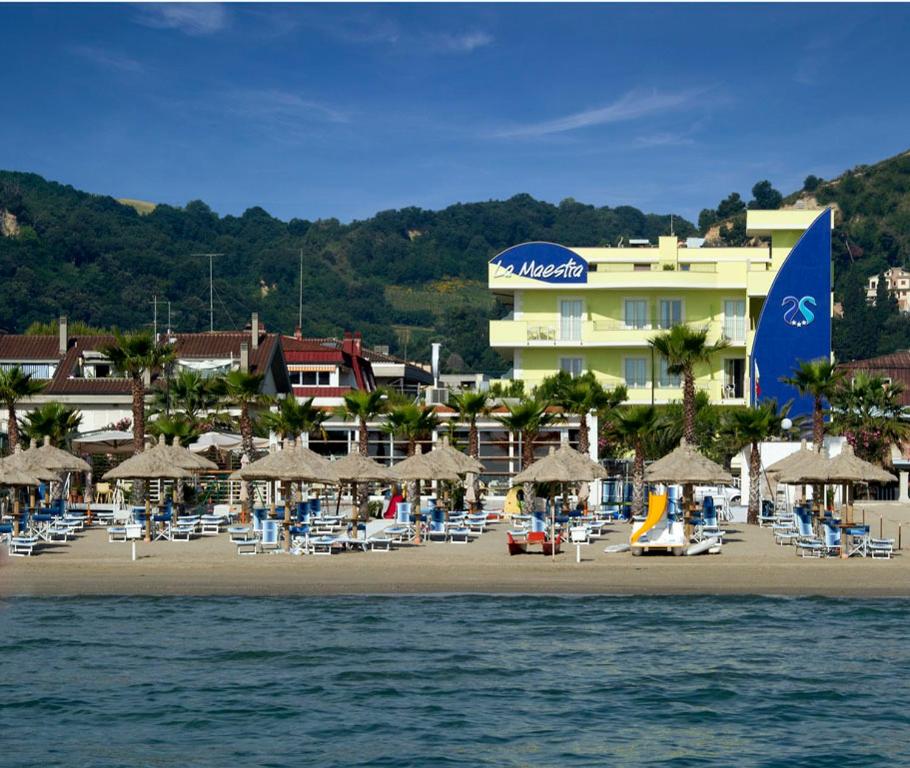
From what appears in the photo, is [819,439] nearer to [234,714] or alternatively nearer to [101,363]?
[234,714]

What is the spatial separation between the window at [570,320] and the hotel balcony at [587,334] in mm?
54

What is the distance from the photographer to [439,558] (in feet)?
98.1

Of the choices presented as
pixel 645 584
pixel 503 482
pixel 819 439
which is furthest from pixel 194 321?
pixel 645 584

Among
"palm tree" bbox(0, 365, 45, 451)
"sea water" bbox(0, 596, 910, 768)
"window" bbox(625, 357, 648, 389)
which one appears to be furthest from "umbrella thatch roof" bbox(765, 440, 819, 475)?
"window" bbox(625, 357, 648, 389)

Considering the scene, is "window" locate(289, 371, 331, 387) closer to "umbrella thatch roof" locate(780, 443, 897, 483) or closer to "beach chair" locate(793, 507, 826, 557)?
"beach chair" locate(793, 507, 826, 557)

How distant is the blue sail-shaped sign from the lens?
192 feet

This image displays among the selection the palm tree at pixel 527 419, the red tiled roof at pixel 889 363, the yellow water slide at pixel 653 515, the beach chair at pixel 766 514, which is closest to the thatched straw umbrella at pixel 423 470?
the yellow water slide at pixel 653 515

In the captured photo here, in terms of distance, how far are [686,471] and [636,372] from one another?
30.1 metres

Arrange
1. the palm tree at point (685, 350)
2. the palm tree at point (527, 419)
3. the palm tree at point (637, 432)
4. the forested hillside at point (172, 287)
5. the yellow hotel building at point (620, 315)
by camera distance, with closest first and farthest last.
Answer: the palm tree at point (685, 350) → the palm tree at point (637, 432) → the palm tree at point (527, 419) → the yellow hotel building at point (620, 315) → the forested hillside at point (172, 287)

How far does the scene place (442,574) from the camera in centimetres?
2817

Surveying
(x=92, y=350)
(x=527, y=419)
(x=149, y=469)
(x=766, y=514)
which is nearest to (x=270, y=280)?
(x=92, y=350)

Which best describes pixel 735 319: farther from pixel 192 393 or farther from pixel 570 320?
pixel 192 393

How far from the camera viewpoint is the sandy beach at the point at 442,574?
27016 millimetres

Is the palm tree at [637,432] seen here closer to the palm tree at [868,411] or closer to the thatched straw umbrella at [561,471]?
the thatched straw umbrella at [561,471]
